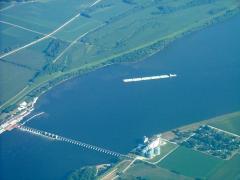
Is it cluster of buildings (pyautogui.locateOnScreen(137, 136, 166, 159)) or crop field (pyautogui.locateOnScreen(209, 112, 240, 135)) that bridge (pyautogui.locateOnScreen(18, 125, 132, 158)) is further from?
crop field (pyautogui.locateOnScreen(209, 112, 240, 135))

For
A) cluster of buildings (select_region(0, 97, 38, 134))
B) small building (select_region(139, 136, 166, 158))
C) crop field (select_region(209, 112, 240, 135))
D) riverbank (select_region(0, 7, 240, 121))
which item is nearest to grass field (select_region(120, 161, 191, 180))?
small building (select_region(139, 136, 166, 158))

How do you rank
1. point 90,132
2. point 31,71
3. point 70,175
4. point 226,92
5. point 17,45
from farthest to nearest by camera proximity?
point 17,45 → point 31,71 → point 226,92 → point 90,132 → point 70,175

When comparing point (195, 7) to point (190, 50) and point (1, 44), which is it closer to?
point (190, 50)

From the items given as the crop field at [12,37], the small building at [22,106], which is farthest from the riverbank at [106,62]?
the crop field at [12,37]

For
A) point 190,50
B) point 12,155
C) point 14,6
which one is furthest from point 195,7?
point 12,155

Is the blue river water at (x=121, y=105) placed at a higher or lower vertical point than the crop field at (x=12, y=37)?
lower

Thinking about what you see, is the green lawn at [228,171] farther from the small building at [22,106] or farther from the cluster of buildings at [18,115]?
the small building at [22,106]
